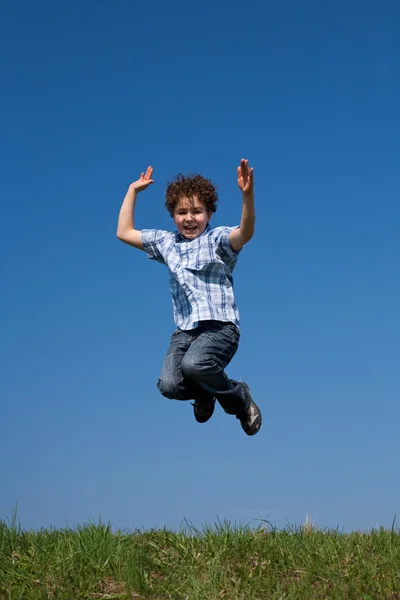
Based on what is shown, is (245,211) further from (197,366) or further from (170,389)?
(170,389)

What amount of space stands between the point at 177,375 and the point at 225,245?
1461 mm

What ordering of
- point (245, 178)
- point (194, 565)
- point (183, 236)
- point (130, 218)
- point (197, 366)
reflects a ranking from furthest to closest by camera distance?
point (130, 218) < point (183, 236) < point (197, 366) < point (245, 178) < point (194, 565)

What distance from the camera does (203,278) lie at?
8281 mm

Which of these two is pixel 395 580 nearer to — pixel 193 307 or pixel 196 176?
pixel 193 307

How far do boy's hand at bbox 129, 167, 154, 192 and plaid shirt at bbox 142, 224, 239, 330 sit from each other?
98cm

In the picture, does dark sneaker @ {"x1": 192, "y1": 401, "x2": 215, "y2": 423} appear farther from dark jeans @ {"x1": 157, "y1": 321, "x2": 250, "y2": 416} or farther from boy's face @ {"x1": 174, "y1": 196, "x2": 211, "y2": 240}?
boy's face @ {"x1": 174, "y1": 196, "x2": 211, "y2": 240}

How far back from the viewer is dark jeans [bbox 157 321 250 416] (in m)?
7.87

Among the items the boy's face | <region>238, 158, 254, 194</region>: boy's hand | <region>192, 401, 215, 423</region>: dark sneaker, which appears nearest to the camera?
<region>238, 158, 254, 194</region>: boy's hand

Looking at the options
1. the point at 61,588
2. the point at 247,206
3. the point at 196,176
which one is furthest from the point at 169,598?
the point at 196,176

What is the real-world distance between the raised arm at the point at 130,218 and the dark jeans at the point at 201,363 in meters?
1.25

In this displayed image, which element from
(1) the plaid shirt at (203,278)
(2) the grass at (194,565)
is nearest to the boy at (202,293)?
(1) the plaid shirt at (203,278)

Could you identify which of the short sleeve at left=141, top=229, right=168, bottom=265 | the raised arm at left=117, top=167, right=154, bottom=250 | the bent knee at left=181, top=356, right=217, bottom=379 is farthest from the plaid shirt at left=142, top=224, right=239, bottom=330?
the raised arm at left=117, top=167, right=154, bottom=250

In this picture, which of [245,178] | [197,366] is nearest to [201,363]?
Result: [197,366]

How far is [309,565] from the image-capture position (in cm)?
713
